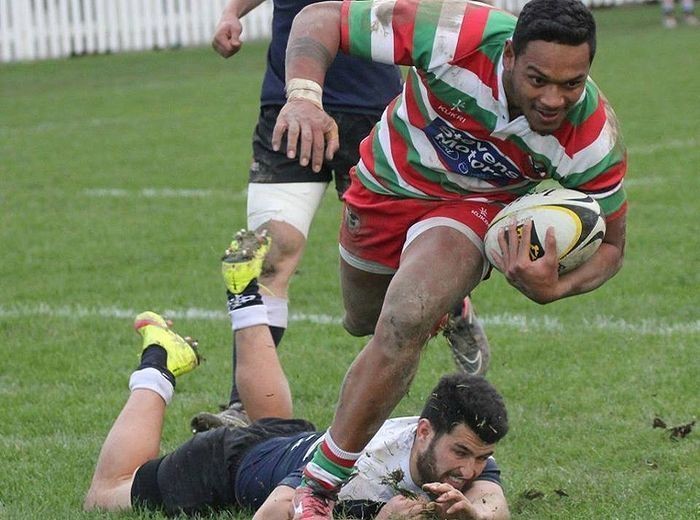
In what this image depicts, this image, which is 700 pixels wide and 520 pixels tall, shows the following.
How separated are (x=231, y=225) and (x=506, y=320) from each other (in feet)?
11.1

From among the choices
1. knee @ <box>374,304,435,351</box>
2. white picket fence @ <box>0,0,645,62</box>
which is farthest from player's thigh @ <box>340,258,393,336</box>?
white picket fence @ <box>0,0,645,62</box>

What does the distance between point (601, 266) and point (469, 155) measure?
22.8 inches

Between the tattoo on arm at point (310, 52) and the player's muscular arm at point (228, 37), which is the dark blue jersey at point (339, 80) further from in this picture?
the tattoo on arm at point (310, 52)

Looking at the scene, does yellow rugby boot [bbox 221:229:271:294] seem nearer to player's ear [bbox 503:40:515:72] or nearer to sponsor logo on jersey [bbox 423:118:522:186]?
sponsor logo on jersey [bbox 423:118:522:186]

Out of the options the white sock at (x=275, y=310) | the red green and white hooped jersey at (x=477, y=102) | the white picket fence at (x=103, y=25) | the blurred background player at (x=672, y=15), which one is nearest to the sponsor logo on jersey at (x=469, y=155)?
the red green and white hooped jersey at (x=477, y=102)

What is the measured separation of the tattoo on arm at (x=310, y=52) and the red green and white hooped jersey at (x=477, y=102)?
0.10 m

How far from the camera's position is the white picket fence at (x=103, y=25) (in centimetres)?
2542

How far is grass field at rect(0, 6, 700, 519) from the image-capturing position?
5.50 metres

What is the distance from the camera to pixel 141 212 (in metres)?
11.5

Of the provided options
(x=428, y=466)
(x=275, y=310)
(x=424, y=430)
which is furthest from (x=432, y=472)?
(x=275, y=310)

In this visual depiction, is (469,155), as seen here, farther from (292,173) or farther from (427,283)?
(292,173)

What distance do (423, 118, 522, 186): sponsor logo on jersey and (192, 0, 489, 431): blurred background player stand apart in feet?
4.66

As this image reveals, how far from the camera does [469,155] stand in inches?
194

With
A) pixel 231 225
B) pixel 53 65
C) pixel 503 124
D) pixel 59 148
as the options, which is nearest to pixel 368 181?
pixel 503 124
